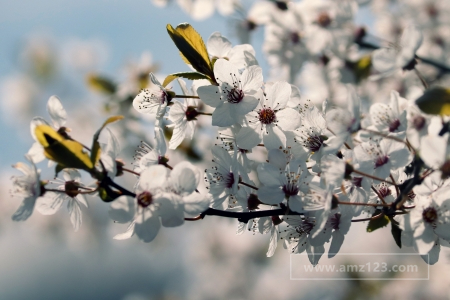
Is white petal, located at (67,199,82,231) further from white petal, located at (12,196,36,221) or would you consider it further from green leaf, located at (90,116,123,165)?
green leaf, located at (90,116,123,165)

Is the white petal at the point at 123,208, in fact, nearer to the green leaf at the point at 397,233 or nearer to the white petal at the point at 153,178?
the white petal at the point at 153,178

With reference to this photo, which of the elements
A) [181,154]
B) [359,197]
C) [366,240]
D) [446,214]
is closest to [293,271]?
[359,197]

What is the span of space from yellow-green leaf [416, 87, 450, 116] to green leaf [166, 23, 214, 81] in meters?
Result: 0.60

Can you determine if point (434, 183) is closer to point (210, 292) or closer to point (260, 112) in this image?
point (260, 112)

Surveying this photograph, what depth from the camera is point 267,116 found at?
125cm

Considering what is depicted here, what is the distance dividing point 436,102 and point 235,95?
522 millimetres

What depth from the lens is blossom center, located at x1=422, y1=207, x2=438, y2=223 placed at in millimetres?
1096

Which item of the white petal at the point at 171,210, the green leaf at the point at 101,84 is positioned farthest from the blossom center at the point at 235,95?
the green leaf at the point at 101,84

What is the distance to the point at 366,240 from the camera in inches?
248

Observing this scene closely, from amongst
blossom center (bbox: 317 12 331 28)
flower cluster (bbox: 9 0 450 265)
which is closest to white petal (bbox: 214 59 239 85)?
flower cluster (bbox: 9 0 450 265)

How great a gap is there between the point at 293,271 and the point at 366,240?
4889 millimetres

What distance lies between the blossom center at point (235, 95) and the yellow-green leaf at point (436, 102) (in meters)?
0.47

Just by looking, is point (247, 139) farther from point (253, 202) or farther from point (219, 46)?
point (219, 46)

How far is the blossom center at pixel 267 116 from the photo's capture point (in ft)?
4.09
